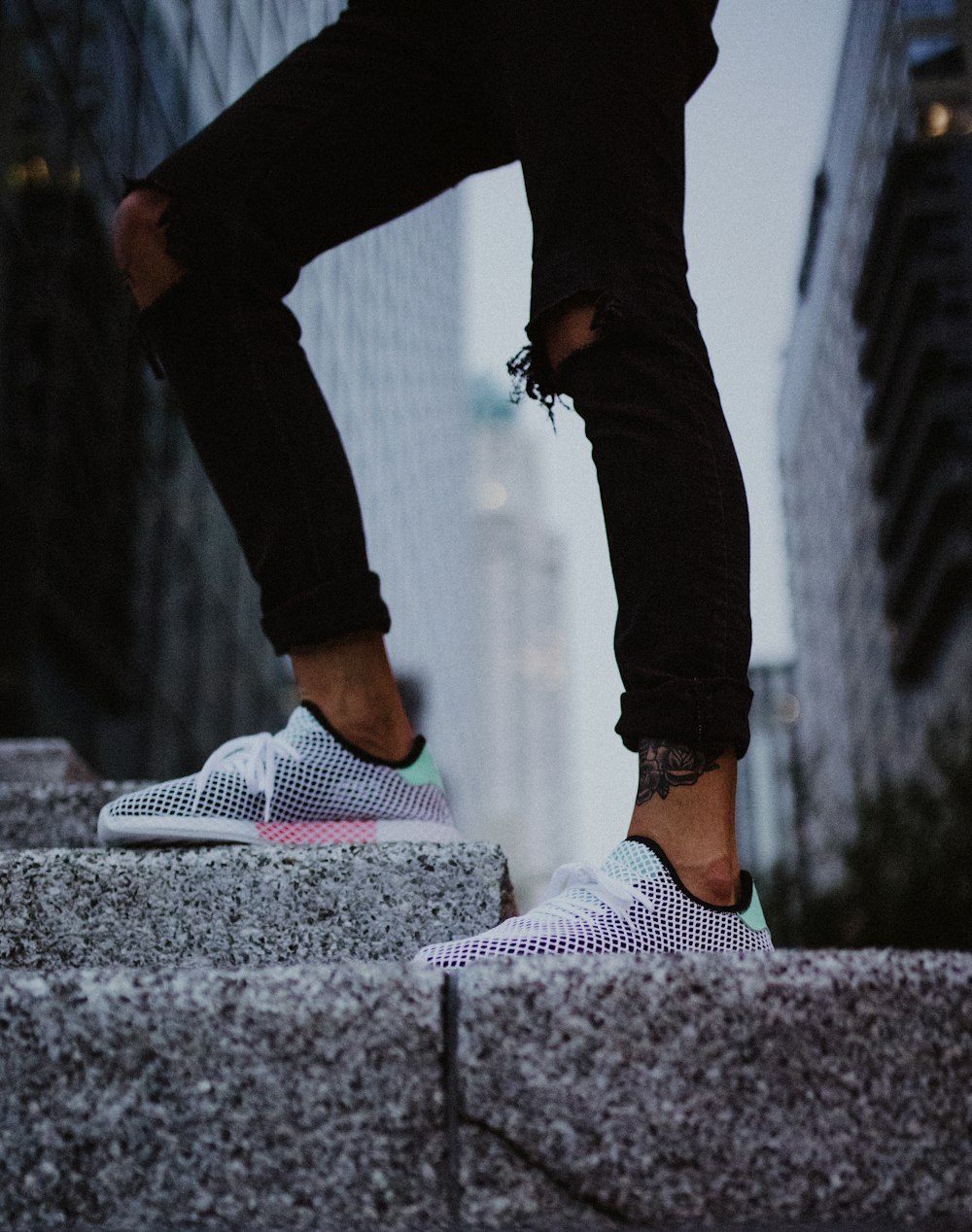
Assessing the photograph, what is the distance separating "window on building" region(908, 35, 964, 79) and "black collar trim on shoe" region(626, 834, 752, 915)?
46.1 m

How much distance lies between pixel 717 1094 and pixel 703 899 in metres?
0.36

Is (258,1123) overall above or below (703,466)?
below

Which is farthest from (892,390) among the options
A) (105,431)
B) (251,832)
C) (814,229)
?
(251,832)

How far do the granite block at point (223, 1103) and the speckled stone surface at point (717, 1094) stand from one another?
5 cm

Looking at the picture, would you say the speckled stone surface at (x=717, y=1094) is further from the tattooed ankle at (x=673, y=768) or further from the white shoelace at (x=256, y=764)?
the white shoelace at (x=256, y=764)

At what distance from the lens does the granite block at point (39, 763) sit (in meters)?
3.50

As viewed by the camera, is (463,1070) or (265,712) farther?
(265,712)

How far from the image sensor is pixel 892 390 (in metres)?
46.6

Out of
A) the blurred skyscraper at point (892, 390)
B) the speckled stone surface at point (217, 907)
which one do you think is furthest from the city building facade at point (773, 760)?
the speckled stone surface at point (217, 907)

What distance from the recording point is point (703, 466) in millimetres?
1420

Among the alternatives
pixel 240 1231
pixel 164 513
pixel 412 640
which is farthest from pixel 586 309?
pixel 412 640

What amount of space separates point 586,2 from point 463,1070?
1.31 m

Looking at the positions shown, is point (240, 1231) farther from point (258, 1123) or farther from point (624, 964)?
point (624, 964)

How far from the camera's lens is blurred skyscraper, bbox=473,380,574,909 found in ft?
491
